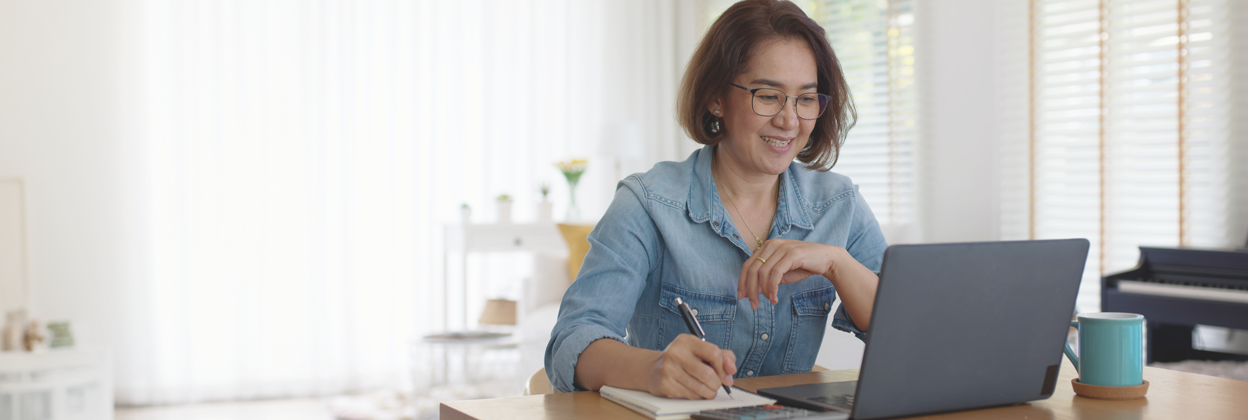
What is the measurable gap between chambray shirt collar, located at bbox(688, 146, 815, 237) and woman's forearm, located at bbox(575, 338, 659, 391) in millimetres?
290

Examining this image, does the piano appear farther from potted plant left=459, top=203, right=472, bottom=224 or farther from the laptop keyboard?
potted plant left=459, top=203, right=472, bottom=224

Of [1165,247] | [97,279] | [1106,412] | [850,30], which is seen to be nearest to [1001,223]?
[1165,247]

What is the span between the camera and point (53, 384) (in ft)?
9.41

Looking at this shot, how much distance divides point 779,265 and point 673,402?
27 centimetres

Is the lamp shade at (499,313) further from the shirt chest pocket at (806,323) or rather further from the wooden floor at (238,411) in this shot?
the shirt chest pocket at (806,323)

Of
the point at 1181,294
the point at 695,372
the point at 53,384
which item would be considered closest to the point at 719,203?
the point at 695,372

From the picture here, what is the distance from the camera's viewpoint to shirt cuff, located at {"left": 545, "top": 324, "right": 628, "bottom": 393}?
1102 millimetres

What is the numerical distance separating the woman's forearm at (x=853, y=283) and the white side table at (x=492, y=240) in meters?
2.72

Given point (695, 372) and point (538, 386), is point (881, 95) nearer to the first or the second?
point (538, 386)

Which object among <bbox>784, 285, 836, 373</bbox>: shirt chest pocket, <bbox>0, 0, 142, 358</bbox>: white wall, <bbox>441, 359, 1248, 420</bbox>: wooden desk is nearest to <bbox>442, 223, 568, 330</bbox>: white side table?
<bbox>0, 0, 142, 358</bbox>: white wall

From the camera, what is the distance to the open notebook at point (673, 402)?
851 millimetres

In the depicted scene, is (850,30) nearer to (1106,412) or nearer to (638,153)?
(638,153)

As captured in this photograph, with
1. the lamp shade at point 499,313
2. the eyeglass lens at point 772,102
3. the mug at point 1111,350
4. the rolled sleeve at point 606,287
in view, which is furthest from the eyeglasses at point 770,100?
the lamp shade at point 499,313

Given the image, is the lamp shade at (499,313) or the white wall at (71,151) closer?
the white wall at (71,151)
